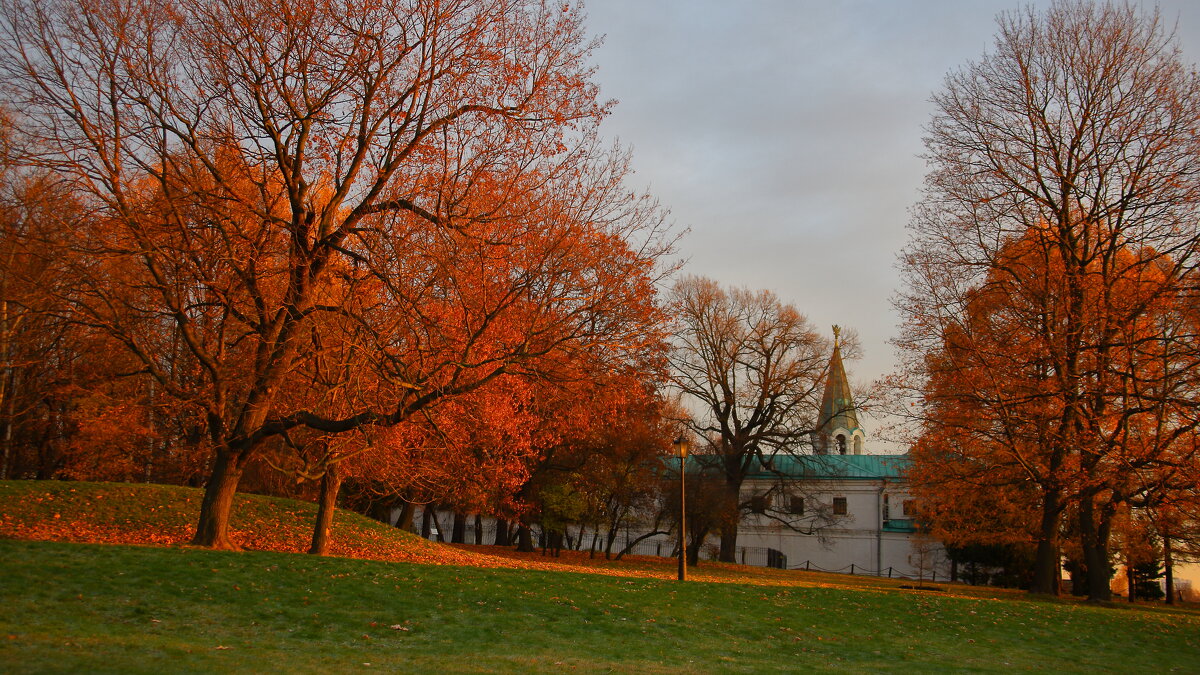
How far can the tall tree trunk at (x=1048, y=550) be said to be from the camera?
21250 millimetres

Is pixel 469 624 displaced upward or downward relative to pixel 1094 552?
downward

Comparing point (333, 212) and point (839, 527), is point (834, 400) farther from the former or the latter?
point (333, 212)

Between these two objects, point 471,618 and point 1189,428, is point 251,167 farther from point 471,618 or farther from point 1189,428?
point 1189,428

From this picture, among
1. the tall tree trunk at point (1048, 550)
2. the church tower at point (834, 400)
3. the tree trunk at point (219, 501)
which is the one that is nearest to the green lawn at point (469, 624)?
the tree trunk at point (219, 501)

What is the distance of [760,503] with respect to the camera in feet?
155

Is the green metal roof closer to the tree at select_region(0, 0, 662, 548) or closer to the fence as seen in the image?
the fence

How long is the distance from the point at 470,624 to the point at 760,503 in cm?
3880

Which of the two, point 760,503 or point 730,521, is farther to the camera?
point 760,503

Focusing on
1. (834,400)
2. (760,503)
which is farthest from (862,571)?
(834,400)

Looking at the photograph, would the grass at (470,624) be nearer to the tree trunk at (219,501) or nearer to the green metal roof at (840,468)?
the tree trunk at (219,501)

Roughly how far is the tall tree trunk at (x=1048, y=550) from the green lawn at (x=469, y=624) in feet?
17.9

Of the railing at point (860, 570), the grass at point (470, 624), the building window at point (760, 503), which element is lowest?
the railing at point (860, 570)

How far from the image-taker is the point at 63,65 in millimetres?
11984

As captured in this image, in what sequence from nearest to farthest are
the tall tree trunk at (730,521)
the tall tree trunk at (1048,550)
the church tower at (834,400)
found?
1. the tall tree trunk at (1048,550)
2. the tall tree trunk at (730,521)
3. the church tower at (834,400)
